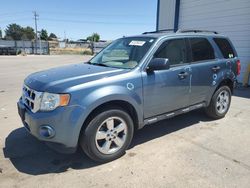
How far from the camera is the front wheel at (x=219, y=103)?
210 inches

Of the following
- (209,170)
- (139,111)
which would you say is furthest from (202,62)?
(209,170)

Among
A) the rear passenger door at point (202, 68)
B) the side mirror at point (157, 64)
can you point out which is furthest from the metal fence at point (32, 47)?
the side mirror at point (157, 64)

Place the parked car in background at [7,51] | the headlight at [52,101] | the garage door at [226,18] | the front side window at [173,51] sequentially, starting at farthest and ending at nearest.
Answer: the parked car in background at [7,51] < the garage door at [226,18] < the front side window at [173,51] < the headlight at [52,101]

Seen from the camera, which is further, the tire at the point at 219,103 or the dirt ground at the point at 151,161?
the tire at the point at 219,103

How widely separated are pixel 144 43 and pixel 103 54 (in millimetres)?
1001

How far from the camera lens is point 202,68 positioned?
188 inches

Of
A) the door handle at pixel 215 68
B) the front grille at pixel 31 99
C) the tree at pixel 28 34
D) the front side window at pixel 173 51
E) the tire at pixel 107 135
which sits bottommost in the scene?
the tire at pixel 107 135

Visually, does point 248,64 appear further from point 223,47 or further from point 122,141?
point 122,141

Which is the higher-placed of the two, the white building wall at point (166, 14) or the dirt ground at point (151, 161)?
the white building wall at point (166, 14)

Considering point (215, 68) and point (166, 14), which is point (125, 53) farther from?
point (166, 14)

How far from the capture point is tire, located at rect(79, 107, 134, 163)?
3.38 m

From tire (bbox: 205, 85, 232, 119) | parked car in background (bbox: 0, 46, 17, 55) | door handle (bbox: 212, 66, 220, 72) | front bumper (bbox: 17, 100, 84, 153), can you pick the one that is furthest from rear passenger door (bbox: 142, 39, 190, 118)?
parked car in background (bbox: 0, 46, 17, 55)

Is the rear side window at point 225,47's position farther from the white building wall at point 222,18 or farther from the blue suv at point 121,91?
the white building wall at point 222,18

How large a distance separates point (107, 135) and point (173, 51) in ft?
6.29
